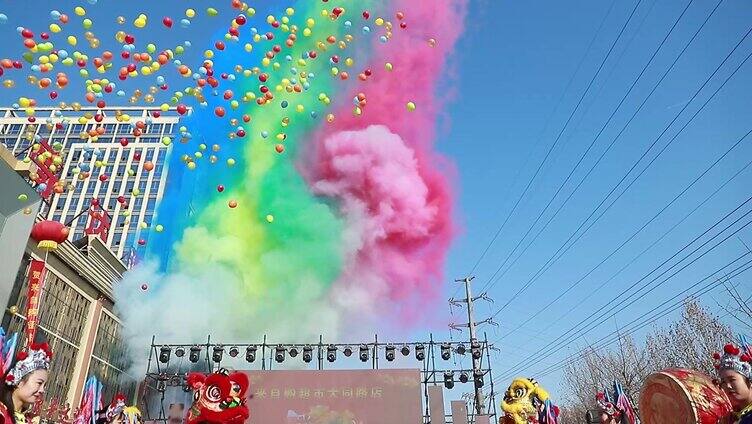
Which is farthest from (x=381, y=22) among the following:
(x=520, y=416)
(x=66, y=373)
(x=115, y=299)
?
(x=115, y=299)

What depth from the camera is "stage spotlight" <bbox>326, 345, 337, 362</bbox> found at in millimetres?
17906

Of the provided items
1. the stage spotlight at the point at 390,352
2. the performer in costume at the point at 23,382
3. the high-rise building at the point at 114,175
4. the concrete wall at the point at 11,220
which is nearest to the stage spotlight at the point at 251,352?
the stage spotlight at the point at 390,352

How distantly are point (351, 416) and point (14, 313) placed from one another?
1116cm

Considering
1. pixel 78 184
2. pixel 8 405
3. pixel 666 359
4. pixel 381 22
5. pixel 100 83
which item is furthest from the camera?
pixel 78 184

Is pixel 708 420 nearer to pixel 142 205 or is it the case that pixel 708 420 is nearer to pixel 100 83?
pixel 100 83

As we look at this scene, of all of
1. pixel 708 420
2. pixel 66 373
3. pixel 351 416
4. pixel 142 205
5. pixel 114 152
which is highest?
pixel 114 152

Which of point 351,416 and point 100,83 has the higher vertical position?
point 100,83

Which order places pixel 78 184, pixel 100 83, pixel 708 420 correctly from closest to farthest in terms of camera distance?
pixel 708 420 → pixel 100 83 → pixel 78 184

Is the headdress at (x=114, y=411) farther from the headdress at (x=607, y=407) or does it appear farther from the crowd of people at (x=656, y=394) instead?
the headdress at (x=607, y=407)

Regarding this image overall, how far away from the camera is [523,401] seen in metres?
5.22

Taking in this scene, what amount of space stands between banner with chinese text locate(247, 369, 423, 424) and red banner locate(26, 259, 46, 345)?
7.26 m

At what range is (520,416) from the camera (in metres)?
5.18

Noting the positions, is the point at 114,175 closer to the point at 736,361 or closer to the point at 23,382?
the point at 23,382

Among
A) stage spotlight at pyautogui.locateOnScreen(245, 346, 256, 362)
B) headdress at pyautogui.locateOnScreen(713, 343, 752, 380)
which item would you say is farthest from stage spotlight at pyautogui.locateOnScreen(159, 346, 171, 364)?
headdress at pyautogui.locateOnScreen(713, 343, 752, 380)
